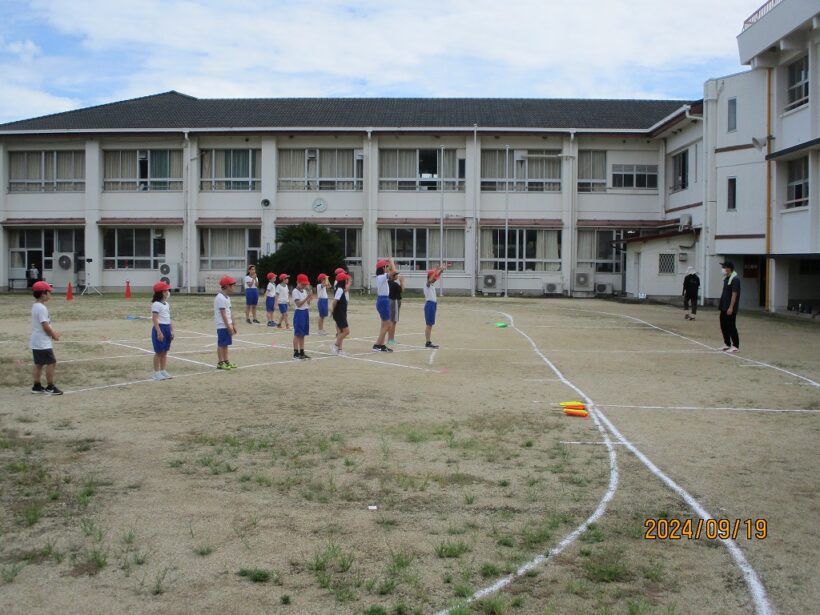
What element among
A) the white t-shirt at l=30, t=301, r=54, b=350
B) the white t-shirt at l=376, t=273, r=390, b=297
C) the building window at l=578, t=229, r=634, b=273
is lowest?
the white t-shirt at l=30, t=301, r=54, b=350

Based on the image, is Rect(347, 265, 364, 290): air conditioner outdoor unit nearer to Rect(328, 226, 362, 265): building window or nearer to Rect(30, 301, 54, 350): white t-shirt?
Rect(328, 226, 362, 265): building window

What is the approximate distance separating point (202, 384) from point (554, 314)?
58.0ft

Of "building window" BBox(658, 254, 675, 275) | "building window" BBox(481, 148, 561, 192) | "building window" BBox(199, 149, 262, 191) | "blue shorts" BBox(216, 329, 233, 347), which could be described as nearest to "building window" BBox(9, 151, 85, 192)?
"building window" BBox(199, 149, 262, 191)

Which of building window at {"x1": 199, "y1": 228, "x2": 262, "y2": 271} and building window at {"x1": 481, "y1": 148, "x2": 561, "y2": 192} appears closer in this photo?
building window at {"x1": 481, "y1": 148, "x2": 561, "y2": 192}

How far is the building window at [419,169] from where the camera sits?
42844 millimetres

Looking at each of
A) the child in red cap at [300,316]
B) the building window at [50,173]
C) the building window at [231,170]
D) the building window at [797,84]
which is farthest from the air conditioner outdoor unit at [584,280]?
the child in red cap at [300,316]

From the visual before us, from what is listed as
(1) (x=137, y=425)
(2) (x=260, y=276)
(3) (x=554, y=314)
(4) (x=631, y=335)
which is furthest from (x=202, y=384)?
(2) (x=260, y=276)

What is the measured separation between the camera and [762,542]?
5.94 m

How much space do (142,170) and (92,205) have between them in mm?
3102

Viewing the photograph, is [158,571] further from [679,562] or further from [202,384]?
[202,384]

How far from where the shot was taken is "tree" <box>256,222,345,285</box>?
3503 cm

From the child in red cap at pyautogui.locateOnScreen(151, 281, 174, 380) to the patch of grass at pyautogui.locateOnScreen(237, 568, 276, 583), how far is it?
868cm

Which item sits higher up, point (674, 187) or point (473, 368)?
point (674, 187)

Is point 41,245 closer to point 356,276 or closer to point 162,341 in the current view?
point 356,276
